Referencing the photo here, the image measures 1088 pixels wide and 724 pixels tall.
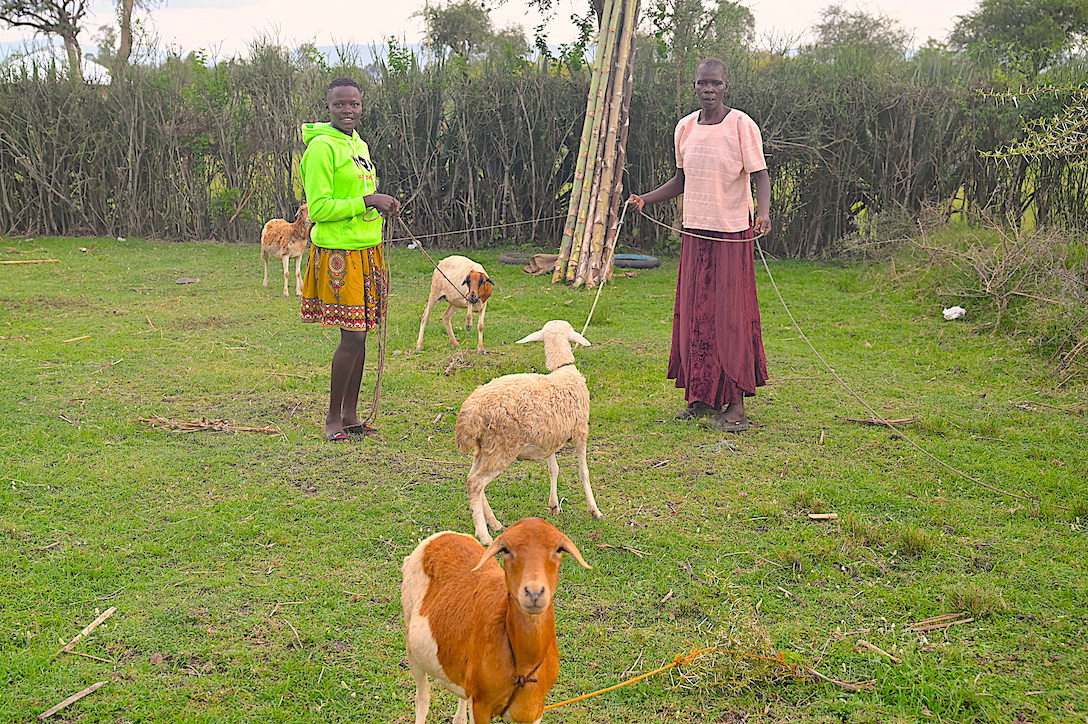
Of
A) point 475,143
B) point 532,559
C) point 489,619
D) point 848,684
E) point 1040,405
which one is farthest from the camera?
point 475,143

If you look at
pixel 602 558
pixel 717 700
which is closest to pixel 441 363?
pixel 602 558

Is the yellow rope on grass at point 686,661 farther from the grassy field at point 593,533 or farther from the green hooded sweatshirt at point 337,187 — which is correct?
the green hooded sweatshirt at point 337,187

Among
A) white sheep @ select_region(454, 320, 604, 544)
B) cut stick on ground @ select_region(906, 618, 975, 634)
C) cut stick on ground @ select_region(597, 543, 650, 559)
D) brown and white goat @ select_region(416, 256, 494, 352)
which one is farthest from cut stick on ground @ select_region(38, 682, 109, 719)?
brown and white goat @ select_region(416, 256, 494, 352)

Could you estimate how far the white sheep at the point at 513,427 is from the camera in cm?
447

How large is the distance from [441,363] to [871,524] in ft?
14.0

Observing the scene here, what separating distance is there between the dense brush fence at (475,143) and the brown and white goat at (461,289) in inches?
241

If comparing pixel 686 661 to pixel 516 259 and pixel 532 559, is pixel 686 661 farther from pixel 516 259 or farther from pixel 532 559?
pixel 516 259

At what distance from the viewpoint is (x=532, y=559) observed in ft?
7.74

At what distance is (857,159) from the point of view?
13938 millimetres

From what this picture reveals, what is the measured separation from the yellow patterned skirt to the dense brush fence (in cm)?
904

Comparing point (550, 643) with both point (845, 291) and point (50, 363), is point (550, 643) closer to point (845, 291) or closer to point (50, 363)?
point (50, 363)

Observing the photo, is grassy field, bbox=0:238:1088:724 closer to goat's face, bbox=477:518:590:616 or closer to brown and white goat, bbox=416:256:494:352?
brown and white goat, bbox=416:256:494:352

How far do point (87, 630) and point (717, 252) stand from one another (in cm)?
422

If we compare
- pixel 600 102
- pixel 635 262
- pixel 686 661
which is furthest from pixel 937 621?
pixel 635 262
